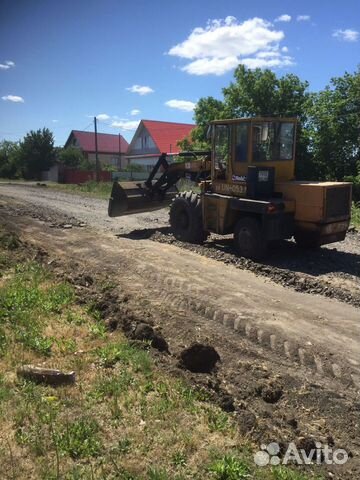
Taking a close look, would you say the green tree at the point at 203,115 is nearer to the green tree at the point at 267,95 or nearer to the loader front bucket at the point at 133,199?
the green tree at the point at 267,95

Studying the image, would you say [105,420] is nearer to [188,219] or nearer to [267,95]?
[188,219]

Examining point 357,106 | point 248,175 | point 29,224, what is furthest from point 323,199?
point 357,106

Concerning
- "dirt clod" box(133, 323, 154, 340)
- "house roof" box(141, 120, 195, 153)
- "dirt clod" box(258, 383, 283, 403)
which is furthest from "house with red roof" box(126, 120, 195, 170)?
"dirt clod" box(258, 383, 283, 403)

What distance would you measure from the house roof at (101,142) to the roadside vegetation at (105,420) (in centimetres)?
6174

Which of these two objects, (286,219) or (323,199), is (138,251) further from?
(323,199)

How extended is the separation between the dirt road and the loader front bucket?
655mm

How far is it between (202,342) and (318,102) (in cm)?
2453

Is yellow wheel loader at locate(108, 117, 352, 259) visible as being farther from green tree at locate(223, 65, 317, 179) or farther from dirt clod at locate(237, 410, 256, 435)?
green tree at locate(223, 65, 317, 179)

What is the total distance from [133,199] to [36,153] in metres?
41.6

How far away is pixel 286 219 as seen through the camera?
9.94 metres

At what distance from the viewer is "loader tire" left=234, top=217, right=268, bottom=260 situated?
32.8 ft

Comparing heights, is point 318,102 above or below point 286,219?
above

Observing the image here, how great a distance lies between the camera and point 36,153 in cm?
5175

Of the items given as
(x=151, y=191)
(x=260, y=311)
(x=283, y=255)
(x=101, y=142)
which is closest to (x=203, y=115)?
(x=151, y=191)
